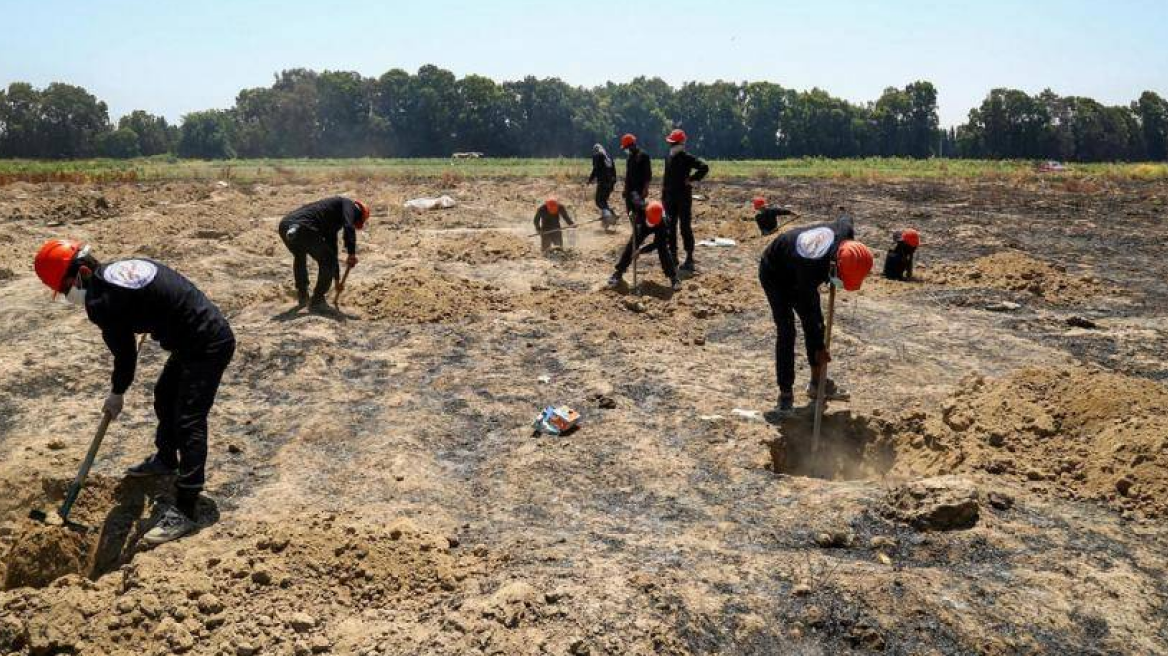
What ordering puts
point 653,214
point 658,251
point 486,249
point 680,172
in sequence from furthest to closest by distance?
1. point 486,249
2. point 680,172
3. point 658,251
4. point 653,214

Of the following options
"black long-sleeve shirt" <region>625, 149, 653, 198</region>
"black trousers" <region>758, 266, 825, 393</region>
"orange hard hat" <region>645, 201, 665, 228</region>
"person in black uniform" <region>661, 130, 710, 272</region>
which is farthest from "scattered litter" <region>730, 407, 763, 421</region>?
"black long-sleeve shirt" <region>625, 149, 653, 198</region>

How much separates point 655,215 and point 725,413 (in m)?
3.76

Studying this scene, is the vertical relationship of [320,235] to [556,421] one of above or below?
above

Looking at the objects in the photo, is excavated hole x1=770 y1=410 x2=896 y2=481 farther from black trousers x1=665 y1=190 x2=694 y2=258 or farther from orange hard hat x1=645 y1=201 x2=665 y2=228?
black trousers x1=665 y1=190 x2=694 y2=258

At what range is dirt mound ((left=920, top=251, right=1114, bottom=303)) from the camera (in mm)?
11019

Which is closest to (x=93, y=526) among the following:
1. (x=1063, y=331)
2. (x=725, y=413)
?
(x=725, y=413)

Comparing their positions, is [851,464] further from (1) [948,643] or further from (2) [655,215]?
(2) [655,215]

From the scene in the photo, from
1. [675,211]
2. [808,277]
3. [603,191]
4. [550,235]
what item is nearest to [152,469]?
[808,277]

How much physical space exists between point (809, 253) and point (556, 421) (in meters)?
2.35

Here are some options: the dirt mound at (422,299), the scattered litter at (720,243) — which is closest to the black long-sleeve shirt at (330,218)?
the dirt mound at (422,299)

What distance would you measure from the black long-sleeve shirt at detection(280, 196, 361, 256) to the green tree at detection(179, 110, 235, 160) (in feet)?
247

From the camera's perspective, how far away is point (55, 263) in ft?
14.6

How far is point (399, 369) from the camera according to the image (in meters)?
8.25

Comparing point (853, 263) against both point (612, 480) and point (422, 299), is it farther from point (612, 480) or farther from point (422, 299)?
point (422, 299)
